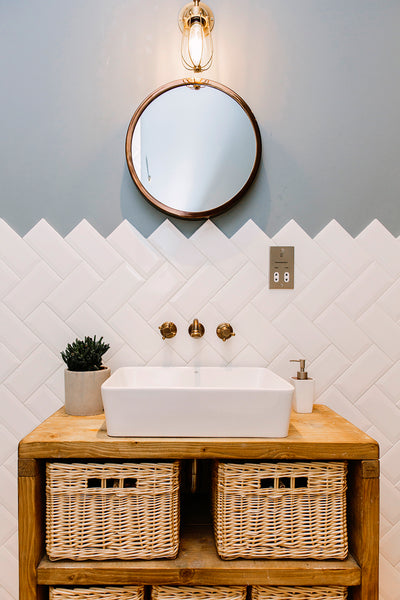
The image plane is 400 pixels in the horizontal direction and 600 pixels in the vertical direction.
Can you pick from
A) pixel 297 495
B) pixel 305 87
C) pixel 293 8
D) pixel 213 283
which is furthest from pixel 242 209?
pixel 297 495

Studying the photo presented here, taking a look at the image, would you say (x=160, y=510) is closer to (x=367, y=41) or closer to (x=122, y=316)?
(x=122, y=316)

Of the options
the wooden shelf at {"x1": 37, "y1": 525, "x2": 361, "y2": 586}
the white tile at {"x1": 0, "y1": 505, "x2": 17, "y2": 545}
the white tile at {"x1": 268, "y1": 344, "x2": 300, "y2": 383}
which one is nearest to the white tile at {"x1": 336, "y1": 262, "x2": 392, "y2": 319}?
the white tile at {"x1": 268, "y1": 344, "x2": 300, "y2": 383}

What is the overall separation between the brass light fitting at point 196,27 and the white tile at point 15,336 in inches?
41.1

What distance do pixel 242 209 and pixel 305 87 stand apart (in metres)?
0.48

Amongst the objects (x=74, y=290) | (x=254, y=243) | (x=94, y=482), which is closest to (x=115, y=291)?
(x=74, y=290)

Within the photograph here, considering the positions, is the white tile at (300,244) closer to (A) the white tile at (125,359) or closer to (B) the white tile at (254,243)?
(B) the white tile at (254,243)

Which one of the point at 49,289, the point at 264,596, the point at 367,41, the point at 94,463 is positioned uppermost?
the point at 367,41

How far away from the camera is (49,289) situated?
5.20 feet

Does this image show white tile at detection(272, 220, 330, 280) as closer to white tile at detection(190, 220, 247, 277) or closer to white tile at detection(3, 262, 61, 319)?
white tile at detection(190, 220, 247, 277)

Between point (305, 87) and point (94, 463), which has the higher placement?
point (305, 87)

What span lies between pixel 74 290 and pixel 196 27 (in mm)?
950

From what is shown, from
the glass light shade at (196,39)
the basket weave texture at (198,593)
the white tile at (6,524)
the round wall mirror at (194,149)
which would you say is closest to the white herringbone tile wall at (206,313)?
the white tile at (6,524)

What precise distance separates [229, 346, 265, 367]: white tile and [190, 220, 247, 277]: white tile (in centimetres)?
28

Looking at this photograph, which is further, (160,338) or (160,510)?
(160,338)
